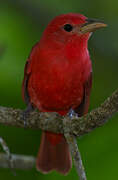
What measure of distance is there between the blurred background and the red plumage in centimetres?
22

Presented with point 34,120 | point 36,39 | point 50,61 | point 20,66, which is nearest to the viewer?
point 34,120

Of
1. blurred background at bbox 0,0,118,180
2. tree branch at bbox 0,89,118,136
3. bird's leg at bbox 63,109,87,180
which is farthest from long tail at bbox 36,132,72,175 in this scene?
bird's leg at bbox 63,109,87,180

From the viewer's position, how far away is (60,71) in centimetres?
459

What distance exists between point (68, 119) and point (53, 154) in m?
1.47

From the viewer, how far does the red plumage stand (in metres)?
4.61

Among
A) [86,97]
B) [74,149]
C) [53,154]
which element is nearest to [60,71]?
[86,97]

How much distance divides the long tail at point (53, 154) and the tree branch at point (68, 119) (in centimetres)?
93

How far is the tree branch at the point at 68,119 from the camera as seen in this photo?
11.5ft

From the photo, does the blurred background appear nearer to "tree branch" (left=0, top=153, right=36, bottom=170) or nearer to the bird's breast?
the bird's breast

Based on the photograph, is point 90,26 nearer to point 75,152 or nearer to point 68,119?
point 68,119

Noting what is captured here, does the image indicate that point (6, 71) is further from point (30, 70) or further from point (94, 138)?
point (94, 138)

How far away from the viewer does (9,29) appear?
204 inches

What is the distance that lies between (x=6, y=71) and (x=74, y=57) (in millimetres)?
681

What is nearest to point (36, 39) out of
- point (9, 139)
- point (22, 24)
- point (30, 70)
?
point (22, 24)
